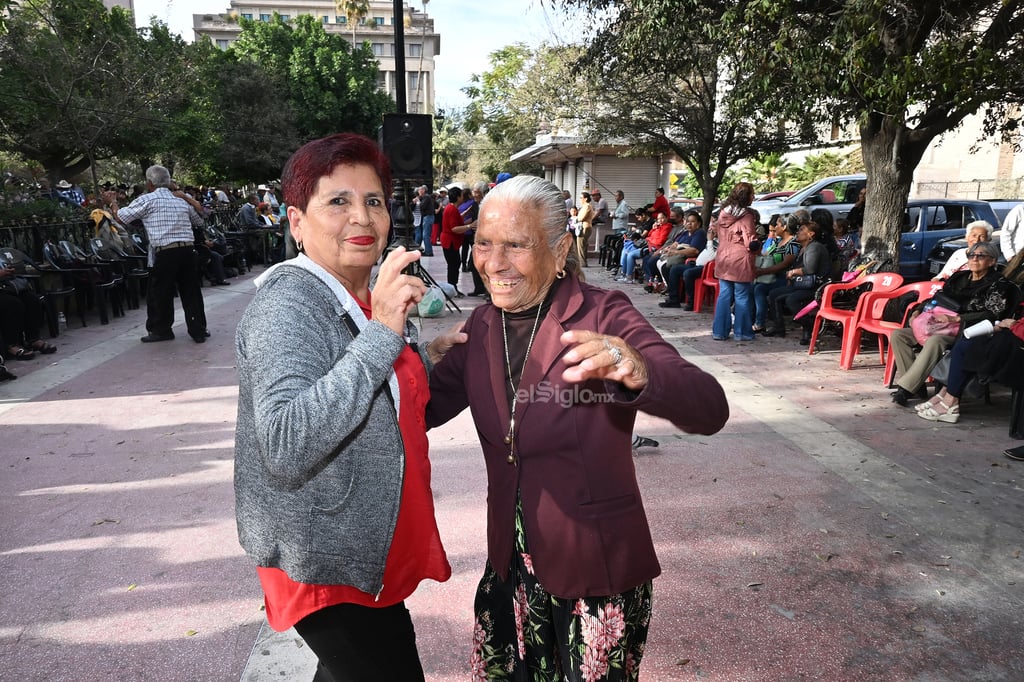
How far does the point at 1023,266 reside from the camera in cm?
601

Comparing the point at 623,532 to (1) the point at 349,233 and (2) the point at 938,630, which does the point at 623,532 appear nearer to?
(1) the point at 349,233

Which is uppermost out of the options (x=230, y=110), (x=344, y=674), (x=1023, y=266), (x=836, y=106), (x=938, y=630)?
(x=230, y=110)

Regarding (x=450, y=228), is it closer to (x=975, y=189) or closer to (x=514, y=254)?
(x=514, y=254)

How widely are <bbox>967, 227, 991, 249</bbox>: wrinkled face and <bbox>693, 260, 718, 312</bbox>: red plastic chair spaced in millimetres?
4242

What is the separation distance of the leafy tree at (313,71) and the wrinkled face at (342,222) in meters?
43.4

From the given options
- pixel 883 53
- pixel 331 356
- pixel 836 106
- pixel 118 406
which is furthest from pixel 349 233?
pixel 836 106

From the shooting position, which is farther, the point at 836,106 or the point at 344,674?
the point at 836,106

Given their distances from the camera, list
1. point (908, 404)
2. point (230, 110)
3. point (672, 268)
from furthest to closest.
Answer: point (230, 110), point (672, 268), point (908, 404)

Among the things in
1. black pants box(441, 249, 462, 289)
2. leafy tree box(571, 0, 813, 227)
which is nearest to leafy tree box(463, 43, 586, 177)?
leafy tree box(571, 0, 813, 227)

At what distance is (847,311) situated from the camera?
303 inches

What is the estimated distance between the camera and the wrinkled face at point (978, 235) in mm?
6352

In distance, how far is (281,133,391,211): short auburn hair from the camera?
5.32ft

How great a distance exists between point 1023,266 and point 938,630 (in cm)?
439

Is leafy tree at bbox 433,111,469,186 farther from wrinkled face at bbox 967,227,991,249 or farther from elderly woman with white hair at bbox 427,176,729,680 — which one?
elderly woman with white hair at bbox 427,176,729,680
